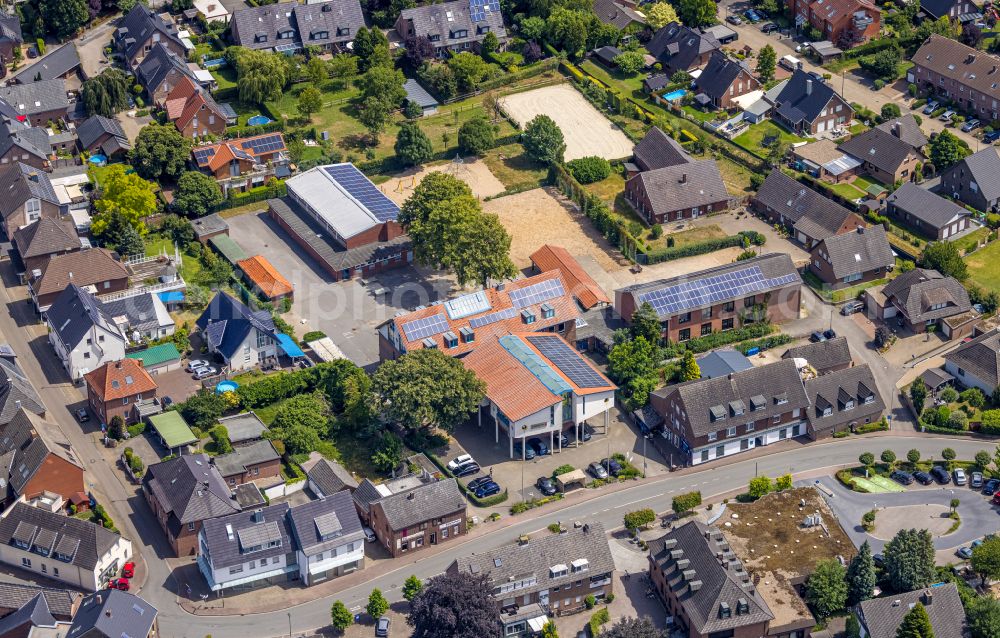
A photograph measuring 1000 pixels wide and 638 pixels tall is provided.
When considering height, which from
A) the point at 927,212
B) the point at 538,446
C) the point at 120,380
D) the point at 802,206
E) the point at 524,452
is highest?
the point at 120,380

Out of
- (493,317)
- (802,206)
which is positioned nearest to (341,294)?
(493,317)

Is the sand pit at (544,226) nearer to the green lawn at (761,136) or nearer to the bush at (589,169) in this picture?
the bush at (589,169)

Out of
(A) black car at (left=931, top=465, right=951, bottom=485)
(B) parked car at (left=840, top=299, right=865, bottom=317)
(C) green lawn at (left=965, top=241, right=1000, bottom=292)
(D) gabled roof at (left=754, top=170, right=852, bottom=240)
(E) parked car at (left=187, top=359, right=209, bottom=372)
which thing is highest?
(E) parked car at (left=187, top=359, right=209, bottom=372)

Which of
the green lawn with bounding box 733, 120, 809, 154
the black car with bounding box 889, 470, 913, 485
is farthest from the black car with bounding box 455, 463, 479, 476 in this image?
the green lawn with bounding box 733, 120, 809, 154

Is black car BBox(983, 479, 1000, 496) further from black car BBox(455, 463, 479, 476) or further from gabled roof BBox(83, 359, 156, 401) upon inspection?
gabled roof BBox(83, 359, 156, 401)

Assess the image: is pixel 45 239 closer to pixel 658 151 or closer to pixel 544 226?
pixel 544 226

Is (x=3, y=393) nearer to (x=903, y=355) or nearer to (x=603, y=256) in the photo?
(x=603, y=256)

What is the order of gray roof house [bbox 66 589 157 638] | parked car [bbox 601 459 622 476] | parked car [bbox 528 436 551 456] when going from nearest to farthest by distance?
gray roof house [bbox 66 589 157 638] < parked car [bbox 601 459 622 476] < parked car [bbox 528 436 551 456]

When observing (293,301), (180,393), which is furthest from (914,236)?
(180,393)
